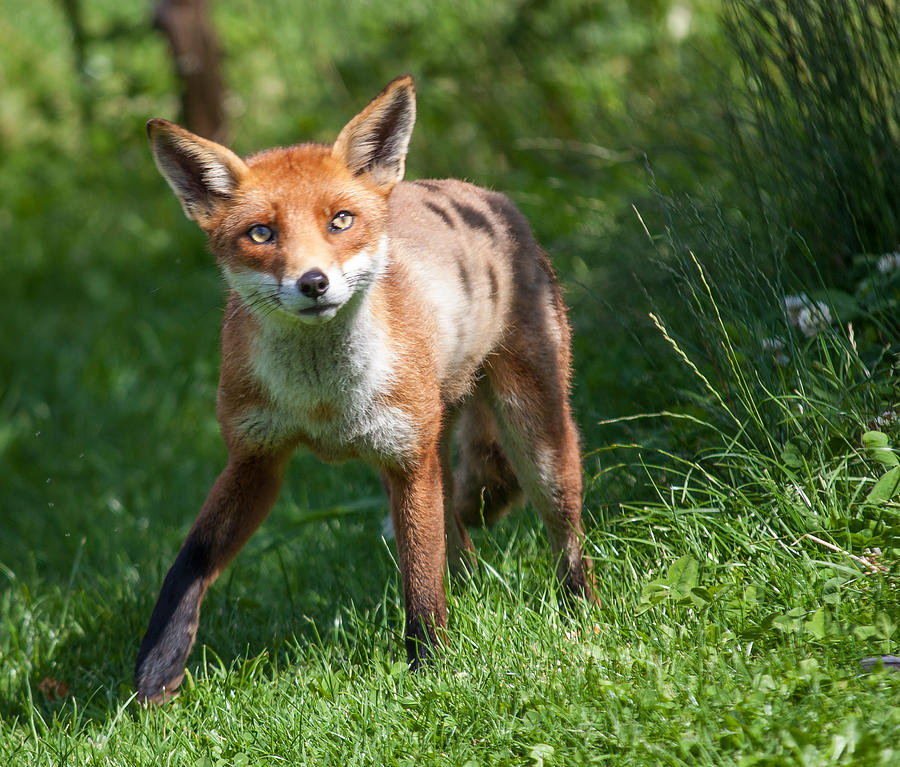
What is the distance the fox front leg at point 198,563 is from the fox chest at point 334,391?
269 mm

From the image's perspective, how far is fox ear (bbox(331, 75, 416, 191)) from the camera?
3578 millimetres

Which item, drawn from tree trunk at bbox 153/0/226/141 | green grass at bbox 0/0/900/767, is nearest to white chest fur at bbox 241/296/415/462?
green grass at bbox 0/0/900/767

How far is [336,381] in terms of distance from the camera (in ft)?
11.4

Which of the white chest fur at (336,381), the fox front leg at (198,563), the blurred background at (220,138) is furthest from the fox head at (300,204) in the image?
the blurred background at (220,138)

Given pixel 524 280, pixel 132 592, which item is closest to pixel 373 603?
pixel 132 592

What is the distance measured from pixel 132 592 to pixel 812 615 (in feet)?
9.73

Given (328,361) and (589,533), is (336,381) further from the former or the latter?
(589,533)

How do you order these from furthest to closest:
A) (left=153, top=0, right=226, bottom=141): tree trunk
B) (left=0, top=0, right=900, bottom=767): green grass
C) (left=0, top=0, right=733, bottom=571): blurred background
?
(left=153, top=0, right=226, bottom=141): tree trunk → (left=0, top=0, right=733, bottom=571): blurred background → (left=0, top=0, right=900, bottom=767): green grass

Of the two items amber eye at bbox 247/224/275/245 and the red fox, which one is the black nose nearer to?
the red fox

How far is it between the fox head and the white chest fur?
0.13m

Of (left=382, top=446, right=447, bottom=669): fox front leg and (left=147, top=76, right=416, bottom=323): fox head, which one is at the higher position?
(left=147, top=76, right=416, bottom=323): fox head

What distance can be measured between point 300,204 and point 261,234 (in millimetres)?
165

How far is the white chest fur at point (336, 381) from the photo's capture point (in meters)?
3.49

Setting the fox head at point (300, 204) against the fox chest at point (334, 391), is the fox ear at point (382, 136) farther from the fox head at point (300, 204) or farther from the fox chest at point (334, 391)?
the fox chest at point (334, 391)
